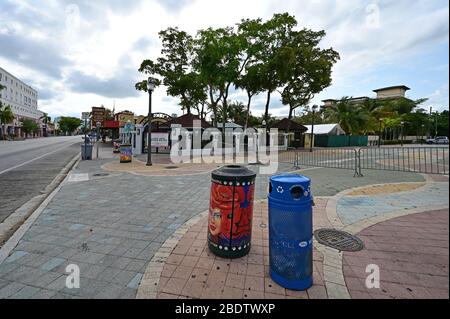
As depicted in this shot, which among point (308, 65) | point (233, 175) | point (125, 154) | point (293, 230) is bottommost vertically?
point (293, 230)

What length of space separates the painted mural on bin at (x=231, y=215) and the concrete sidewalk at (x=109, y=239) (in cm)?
33

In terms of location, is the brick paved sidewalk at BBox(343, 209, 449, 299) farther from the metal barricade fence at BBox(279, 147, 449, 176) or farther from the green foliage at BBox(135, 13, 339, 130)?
the green foliage at BBox(135, 13, 339, 130)

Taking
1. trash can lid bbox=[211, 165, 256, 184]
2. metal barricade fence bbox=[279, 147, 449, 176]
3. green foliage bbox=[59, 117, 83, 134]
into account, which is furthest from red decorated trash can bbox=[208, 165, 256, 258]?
green foliage bbox=[59, 117, 83, 134]

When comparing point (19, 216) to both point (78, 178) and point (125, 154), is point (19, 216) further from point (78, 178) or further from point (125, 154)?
point (125, 154)

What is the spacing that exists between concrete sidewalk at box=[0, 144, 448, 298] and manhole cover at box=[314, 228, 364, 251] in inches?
14.4

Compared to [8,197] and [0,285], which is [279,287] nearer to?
[0,285]

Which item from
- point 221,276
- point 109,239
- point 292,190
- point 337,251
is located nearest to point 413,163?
point 337,251

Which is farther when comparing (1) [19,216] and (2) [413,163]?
(2) [413,163]

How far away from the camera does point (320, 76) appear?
2056 cm

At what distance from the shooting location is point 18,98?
71688 millimetres

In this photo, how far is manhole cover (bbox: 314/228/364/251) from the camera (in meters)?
3.47

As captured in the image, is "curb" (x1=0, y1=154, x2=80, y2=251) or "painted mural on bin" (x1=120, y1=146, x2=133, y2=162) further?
"painted mural on bin" (x1=120, y1=146, x2=133, y2=162)

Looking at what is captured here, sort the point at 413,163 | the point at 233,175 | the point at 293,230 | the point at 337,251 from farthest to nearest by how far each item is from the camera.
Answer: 1. the point at 413,163
2. the point at 337,251
3. the point at 233,175
4. the point at 293,230

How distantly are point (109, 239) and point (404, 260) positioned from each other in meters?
4.22
